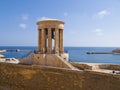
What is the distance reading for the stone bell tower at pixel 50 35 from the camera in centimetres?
1108

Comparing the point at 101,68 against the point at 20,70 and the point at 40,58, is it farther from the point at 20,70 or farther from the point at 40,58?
the point at 20,70

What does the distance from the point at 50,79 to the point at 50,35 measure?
315cm

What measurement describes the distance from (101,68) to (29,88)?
4551 millimetres

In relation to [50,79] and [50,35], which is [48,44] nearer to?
[50,35]

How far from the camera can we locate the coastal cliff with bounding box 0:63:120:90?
25.0 feet

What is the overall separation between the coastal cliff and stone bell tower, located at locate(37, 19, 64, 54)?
2.01m

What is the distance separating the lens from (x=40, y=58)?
35.7ft

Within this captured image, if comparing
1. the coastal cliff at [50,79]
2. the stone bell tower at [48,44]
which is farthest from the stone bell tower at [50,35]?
the coastal cliff at [50,79]

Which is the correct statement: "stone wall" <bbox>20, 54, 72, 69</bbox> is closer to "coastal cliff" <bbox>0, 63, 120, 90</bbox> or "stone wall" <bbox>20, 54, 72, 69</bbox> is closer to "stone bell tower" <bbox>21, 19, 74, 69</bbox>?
"stone bell tower" <bbox>21, 19, 74, 69</bbox>

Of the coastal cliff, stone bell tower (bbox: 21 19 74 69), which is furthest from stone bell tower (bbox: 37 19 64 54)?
the coastal cliff

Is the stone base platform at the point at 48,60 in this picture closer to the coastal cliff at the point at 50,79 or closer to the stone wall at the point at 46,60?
the stone wall at the point at 46,60

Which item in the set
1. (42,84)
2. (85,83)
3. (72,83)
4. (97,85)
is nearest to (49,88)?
(42,84)

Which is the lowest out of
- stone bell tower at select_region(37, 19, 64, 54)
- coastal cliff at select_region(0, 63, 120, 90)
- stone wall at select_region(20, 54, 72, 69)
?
coastal cliff at select_region(0, 63, 120, 90)

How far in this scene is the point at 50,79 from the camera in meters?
9.27
